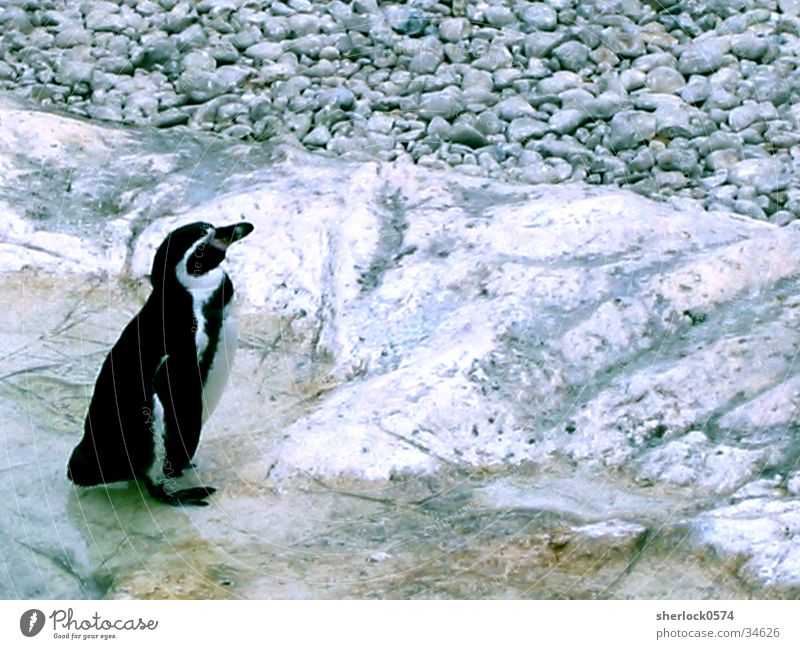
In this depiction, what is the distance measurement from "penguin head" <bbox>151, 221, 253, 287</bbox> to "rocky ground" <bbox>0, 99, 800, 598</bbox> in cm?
30

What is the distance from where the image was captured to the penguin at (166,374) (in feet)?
7.83

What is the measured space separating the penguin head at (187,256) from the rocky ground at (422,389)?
0.30 metres

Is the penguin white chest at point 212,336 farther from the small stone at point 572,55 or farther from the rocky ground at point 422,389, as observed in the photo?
the small stone at point 572,55

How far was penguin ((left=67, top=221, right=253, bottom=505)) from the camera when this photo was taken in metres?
2.39

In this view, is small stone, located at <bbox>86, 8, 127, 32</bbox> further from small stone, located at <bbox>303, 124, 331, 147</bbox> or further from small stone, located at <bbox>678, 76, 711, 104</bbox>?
small stone, located at <bbox>678, 76, 711, 104</bbox>

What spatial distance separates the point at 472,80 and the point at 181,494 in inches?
60.1

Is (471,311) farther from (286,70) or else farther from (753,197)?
(286,70)

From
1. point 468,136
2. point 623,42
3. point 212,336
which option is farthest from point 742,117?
Answer: point 212,336

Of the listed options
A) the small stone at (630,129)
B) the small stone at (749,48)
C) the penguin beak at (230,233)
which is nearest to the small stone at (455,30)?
the small stone at (630,129)

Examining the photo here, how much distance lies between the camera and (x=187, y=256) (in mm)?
2410

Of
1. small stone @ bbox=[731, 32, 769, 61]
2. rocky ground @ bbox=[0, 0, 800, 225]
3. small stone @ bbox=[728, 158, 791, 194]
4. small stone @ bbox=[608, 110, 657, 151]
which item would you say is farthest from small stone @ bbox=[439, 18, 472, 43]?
small stone @ bbox=[728, 158, 791, 194]

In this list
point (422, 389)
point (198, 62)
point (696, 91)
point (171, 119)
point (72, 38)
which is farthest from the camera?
point (72, 38)

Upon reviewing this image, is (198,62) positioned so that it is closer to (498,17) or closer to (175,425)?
(498,17)

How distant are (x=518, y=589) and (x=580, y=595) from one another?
85 millimetres
